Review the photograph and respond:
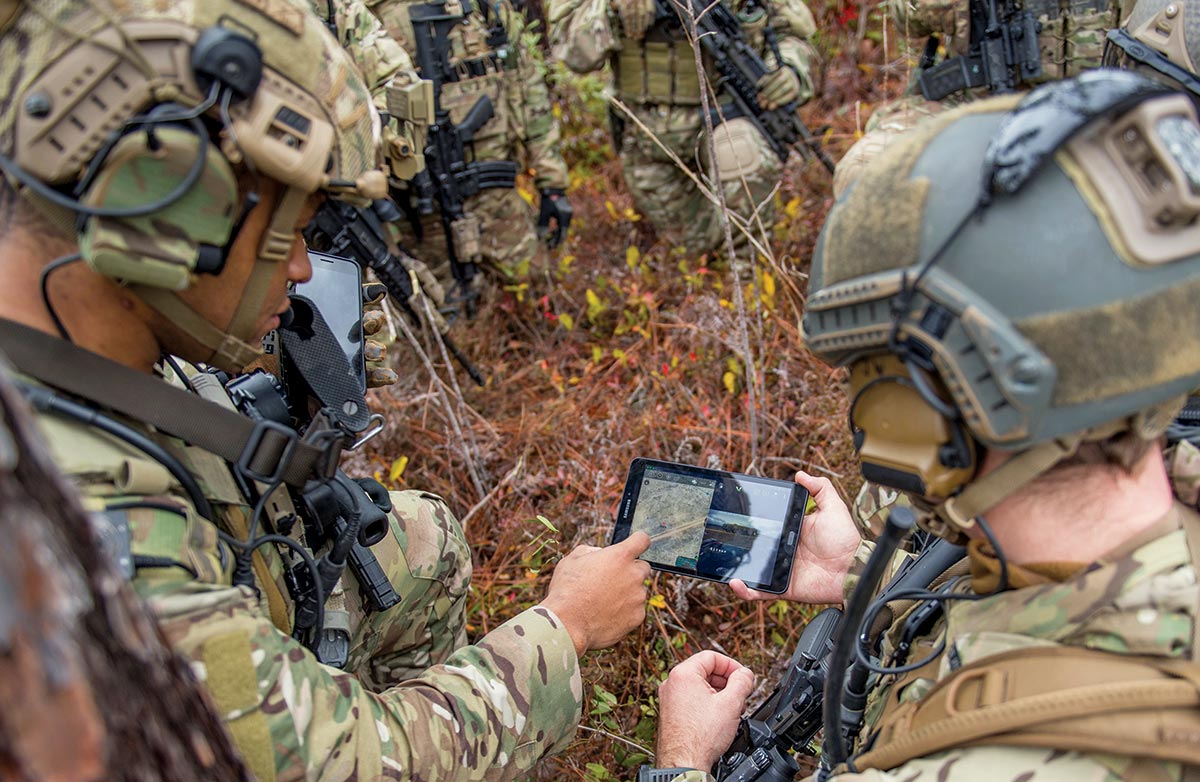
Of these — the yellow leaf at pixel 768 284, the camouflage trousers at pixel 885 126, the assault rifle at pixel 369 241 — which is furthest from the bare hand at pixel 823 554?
the assault rifle at pixel 369 241

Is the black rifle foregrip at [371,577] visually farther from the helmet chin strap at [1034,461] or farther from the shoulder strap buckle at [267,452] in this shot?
the helmet chin strap at [1034,461]

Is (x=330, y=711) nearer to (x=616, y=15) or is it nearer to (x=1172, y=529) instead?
(x=1172, y=529)

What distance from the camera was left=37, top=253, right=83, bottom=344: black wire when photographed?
1.51 meters

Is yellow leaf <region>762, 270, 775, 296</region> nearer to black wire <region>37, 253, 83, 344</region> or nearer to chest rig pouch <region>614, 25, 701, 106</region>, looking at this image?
chest rig pouch <region>614, 25, 701, 106</region>

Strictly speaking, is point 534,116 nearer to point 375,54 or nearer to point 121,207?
point 375,54

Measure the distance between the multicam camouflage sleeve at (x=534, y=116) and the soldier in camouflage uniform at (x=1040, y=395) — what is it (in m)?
4.22

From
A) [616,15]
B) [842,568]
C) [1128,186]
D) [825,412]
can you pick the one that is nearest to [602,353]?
[825,412]

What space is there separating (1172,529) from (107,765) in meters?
1.53

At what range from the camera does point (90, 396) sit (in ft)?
5.07

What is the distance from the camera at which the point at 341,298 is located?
2.55 meters

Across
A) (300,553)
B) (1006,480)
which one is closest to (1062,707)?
(1006,480)

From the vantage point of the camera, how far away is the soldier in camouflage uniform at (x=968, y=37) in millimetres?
4316

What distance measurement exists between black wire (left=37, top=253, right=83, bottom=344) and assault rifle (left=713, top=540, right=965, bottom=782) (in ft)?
5.37

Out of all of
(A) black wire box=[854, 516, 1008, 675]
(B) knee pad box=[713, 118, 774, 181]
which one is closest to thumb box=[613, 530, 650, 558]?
(A) black wire box=[854, 516, 1008, 675]
